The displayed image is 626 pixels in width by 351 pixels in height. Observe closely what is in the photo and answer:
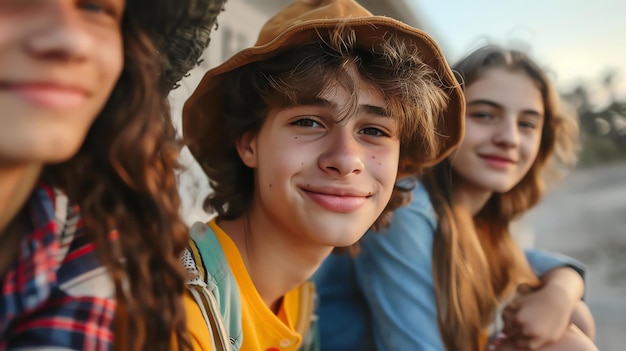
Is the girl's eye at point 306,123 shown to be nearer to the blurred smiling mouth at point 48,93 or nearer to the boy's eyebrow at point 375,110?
the boy's eyebrow at point 375,110

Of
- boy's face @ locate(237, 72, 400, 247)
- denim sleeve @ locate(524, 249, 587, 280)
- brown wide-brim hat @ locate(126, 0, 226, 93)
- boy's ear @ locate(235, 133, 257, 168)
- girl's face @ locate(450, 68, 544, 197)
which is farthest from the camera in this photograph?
denim sleeve @ locate(524, 249, 587, 280)

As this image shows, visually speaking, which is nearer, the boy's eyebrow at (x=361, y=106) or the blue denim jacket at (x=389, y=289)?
the boy's eyebrow at (x=361, y=106)

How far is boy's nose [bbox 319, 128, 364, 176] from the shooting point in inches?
38.7

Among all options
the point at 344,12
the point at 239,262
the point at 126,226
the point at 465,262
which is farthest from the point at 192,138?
the point at 465,262

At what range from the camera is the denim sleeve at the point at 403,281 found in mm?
1317

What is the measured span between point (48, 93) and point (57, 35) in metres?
0.05

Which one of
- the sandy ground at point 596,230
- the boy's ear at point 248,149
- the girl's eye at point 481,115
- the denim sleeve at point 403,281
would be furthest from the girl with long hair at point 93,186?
the sandy ground at point 596,230

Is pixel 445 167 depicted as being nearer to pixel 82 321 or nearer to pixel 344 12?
pixel 344 12

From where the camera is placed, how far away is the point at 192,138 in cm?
119

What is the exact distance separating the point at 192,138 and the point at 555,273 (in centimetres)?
102

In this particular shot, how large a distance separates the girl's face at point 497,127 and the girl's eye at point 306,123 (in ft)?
1.80

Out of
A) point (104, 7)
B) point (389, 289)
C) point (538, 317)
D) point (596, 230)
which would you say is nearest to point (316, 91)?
point (104, 7)

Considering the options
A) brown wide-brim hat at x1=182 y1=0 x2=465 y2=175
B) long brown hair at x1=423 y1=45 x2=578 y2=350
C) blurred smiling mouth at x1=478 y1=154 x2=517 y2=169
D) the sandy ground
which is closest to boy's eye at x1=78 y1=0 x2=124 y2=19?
brown wide-brim hat at x1=182 y1=0 x2=465 y2=175

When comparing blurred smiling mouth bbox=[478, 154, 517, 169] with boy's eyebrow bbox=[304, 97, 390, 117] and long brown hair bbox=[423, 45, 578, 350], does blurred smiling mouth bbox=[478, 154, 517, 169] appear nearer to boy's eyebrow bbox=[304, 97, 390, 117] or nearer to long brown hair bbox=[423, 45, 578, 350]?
long brown hair bbox=[423, 45, 578, 350]
